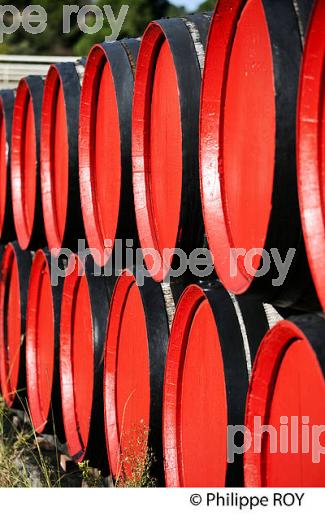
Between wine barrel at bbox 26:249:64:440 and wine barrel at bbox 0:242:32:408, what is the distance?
0.28 ft

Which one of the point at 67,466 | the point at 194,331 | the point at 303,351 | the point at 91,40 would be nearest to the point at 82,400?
the point at 67,466

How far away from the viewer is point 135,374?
3555 millimetres

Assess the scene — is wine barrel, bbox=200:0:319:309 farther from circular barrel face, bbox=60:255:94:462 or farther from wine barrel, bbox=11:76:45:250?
wine barrel, bbox=11:76:45:250

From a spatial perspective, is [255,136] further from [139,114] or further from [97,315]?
[97,315]

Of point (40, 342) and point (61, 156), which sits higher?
point (61, 156)

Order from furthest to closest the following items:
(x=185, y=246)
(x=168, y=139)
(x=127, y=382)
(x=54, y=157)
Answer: (x=54, y=157), (x=127, y=382), (x=168, y=139), (x=185, y=246)

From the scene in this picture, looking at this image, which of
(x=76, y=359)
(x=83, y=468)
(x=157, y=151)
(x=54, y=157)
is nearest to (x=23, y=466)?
(x=83, y=468)

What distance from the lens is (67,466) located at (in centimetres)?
447

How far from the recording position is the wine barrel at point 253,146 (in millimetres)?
2078

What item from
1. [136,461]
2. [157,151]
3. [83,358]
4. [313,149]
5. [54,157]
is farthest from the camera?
[54,157]

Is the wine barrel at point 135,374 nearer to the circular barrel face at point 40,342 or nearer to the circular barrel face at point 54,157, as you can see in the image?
the circular barrel face at point 54,157

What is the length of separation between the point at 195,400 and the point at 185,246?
19.4 inches

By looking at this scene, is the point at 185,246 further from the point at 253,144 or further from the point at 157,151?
the point at 253,144

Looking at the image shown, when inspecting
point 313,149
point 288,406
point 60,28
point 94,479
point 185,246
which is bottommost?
point 94,479
